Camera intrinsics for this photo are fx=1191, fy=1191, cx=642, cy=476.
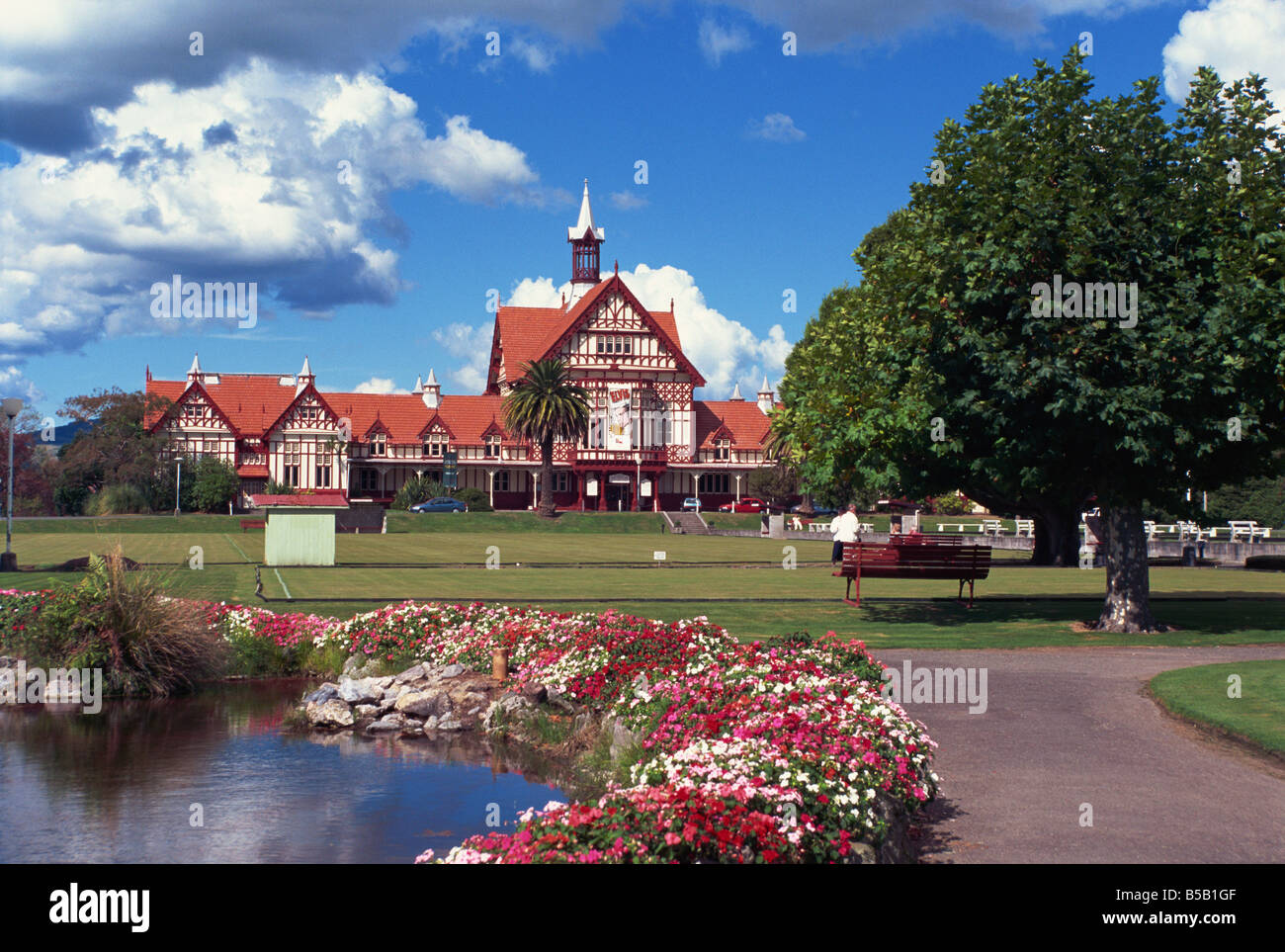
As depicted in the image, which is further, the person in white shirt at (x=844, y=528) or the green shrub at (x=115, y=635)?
the person in white shirt at (x=844, y=528)

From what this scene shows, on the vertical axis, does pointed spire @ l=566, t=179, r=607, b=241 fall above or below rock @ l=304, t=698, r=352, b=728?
above

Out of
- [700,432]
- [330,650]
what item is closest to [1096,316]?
[330,650]

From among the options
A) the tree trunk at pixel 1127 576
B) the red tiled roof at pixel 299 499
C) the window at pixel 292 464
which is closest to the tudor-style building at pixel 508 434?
the window at pixel 292 464

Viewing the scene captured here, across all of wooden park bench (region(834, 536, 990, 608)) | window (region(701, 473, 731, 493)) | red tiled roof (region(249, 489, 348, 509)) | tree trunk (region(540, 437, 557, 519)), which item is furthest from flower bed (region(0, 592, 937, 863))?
window (region(701, 473, 731, 493))

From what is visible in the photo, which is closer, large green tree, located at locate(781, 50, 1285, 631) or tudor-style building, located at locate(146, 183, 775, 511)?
large green tree, located at locate(781, 50, 1285, 631)

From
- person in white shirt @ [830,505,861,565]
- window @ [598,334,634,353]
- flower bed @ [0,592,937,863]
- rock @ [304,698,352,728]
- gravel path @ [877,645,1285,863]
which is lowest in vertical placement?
rock @ [304,698,352,728]

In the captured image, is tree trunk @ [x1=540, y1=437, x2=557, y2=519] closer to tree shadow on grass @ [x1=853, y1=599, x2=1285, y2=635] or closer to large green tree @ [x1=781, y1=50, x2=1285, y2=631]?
tree shadow on grass @ [x1=853, y1=599, x2=1285, y2=635]

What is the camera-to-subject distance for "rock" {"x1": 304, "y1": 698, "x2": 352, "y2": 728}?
13062 millimetres

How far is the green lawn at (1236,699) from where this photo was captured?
11.0 m

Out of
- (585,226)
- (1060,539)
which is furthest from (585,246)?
(1060,539)

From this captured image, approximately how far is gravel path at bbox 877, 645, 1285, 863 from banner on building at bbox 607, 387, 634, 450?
77735 millimetres

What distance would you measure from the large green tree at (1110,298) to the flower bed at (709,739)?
7.94 metres

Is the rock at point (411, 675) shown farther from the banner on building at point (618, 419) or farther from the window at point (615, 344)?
the window at point (615, 344)
